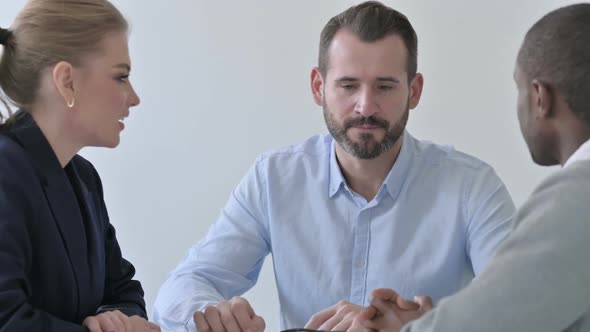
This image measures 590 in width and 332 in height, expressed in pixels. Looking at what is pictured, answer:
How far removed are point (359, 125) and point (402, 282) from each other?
0.37 metres

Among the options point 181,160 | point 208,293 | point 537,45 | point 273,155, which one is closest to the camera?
point 537,45

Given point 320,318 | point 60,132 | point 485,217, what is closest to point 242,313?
point 320,318

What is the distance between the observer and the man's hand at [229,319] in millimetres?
1710

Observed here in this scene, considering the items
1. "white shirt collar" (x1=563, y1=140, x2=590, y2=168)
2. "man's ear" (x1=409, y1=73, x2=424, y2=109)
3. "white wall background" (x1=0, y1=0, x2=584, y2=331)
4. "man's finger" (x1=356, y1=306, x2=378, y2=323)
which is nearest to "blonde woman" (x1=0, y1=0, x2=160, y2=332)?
"man's finger" (x1=356, y1=306, x2=378, y2=323)

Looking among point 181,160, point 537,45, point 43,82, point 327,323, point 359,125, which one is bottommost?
point 181,160

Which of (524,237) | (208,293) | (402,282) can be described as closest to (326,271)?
(402,282)

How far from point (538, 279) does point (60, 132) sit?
100 centimetres

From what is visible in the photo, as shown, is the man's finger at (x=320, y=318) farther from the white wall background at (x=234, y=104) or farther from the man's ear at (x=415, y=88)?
the white wall background at (x=234, y=104)

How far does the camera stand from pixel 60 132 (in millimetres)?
1731

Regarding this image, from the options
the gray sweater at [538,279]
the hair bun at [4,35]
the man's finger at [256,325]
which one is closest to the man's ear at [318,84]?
the man's finger at [256,325]

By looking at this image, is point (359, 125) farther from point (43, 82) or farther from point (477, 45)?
point (477, 45)

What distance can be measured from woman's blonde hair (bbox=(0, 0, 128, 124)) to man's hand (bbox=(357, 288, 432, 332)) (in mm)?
731

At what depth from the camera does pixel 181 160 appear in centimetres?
319

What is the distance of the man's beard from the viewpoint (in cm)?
204
